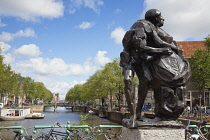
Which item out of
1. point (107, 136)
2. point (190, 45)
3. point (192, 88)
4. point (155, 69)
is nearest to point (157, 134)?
point (155, 69)

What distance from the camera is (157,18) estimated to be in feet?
17.3

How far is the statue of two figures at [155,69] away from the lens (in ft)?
15.6

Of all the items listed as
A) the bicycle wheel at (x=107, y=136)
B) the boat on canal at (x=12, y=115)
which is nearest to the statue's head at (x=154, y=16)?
the bicycle wheel at (x=107, y=136)

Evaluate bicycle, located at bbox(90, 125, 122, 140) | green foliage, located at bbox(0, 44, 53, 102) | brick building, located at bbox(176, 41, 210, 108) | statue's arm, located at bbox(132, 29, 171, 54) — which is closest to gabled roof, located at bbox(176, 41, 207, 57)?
brick building, located at bbox(176, 41, 210, 108)

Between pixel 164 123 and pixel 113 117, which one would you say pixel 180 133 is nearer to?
pixel 164 123

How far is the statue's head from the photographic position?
5.25 m

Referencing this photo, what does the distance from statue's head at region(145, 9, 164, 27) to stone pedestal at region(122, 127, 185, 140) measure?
2.17 meters

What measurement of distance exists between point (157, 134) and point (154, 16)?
2355 mm

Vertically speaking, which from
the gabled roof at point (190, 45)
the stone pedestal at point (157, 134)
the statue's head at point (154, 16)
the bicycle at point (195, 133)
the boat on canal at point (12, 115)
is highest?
the gabled roof at point (190, 45)

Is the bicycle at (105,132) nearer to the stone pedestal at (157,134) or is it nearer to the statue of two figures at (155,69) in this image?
the statue of two figures at (155,69)

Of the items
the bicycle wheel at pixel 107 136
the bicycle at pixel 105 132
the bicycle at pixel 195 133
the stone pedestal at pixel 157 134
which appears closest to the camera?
the stone pedestal at pixel 157 134

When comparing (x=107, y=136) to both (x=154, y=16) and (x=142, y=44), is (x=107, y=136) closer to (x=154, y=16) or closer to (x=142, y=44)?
(x=142, y=44)

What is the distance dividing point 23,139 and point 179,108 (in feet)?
14.0

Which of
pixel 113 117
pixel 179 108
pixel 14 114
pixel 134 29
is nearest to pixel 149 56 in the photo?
pixel 134 29
